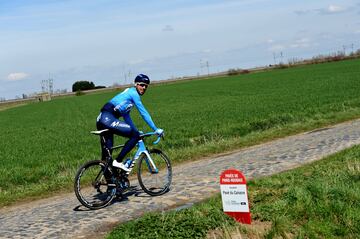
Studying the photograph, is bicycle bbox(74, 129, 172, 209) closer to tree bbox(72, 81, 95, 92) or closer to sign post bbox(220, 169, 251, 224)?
sign post bbox(220, 169, 251, 224)

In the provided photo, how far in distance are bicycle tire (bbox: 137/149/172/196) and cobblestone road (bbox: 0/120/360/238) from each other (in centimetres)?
19

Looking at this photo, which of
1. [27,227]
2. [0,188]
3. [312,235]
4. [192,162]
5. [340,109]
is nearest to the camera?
[312,235]

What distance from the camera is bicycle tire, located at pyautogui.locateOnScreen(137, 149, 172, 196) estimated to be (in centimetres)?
956

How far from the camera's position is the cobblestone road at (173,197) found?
313 inches

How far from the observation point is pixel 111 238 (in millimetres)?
6633

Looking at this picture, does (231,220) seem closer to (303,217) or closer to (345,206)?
(303,217)

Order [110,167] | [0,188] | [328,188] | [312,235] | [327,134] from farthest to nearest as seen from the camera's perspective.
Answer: [327,134]
[0,188]
[110,167]
[328,188]
[312,235]

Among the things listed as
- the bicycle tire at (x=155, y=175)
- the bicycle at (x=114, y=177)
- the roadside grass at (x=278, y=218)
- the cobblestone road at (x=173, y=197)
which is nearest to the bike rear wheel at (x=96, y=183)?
the bicycle at (x=114, y=177)

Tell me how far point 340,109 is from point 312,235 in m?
18.4

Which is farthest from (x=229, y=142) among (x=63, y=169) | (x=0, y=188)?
(x=0, y=188)

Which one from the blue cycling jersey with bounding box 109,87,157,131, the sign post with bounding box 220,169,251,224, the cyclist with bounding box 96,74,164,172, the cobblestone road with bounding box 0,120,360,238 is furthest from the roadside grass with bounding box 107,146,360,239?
the blue cycling jersey with bounding box 109,87,157,131

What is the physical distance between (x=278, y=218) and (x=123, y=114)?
3.79 m

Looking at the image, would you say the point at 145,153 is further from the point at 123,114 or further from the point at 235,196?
the point at 235,196

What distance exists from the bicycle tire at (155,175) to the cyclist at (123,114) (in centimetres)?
34
